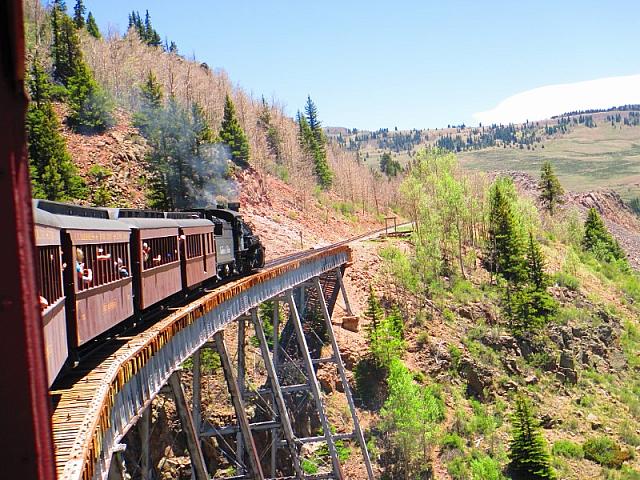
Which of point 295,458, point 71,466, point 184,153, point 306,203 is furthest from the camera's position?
point 306,203

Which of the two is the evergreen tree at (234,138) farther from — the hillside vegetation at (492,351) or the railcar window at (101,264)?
the railcar window at (101,264)

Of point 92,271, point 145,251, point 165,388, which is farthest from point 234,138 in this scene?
point 92,271

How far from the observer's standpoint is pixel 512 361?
43.6 metres

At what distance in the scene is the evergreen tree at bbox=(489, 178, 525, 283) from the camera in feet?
169

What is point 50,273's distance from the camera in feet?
25.9

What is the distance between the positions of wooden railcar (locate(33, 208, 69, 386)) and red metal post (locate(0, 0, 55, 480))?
5.74 metres

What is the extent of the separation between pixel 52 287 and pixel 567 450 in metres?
33.3

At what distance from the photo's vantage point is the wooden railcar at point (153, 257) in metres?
13.3

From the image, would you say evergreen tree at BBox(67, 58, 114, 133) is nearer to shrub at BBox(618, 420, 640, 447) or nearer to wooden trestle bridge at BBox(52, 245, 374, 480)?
wooden trestle bridge at BBox(52, 245, 374, 480)

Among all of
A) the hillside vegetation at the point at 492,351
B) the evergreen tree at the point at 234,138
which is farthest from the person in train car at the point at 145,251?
the evergreen tree at the point at 234,138

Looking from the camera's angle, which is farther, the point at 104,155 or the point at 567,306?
the point at 104,155

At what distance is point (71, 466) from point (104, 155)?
54.3m

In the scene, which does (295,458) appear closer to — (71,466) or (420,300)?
(71,466)

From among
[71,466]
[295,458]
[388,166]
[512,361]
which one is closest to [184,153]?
[512,361]
